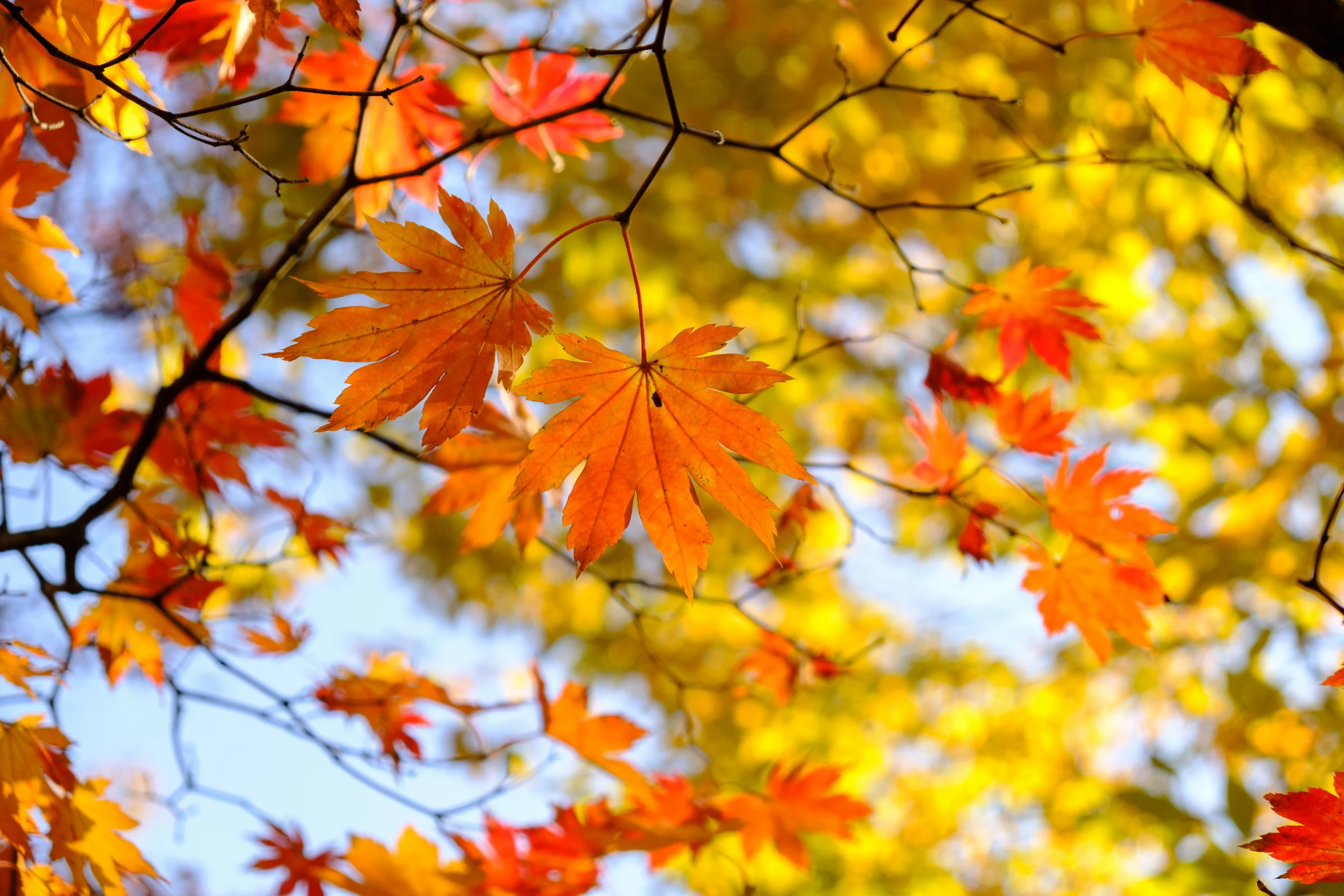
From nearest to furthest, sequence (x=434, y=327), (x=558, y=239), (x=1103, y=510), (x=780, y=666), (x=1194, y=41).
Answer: (x=558, y=239) < (x=434, y=327) < (x=1194, y=41) < (x=1103, y=510) < (x=780, y=666)

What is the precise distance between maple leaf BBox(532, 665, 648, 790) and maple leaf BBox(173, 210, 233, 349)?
675 mm

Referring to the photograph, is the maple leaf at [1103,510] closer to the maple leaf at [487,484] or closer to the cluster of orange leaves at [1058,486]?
the cluster of orange leaves at [1058,486]

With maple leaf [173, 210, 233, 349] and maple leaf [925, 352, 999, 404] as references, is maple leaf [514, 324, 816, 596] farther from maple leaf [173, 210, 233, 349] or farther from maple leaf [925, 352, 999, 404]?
maple leaf [173, 210, 233, 349]

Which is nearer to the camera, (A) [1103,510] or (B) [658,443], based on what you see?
Result: (B) [658,443]

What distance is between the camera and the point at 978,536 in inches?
41.4

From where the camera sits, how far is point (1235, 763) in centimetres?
217

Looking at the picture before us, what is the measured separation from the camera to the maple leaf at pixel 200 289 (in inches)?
45.4

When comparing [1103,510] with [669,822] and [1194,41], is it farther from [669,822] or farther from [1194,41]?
[669,822]

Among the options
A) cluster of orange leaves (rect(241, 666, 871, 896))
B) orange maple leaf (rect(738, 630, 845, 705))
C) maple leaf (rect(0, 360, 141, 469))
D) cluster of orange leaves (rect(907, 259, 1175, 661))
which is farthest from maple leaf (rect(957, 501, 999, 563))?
maple leaf (rect(0, 360, 141, 469))

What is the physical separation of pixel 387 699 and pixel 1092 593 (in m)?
0.92

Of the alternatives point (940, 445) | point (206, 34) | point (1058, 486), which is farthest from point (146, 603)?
point (1058, 486)

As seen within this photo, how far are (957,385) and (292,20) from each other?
0.94m

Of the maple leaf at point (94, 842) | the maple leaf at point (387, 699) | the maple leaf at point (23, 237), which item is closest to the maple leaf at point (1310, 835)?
the maple leaf at point (387, 699)

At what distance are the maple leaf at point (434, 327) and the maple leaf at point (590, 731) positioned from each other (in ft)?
1.92
